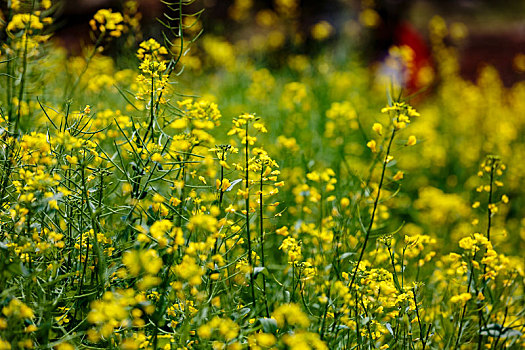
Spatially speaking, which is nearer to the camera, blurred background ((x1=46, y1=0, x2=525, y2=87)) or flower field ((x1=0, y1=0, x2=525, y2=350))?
flower field ((x1=0, y1=0, x2=525, y2=350))

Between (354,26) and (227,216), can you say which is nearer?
(227,216)

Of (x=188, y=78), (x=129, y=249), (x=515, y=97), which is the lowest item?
(x=515, y=97)

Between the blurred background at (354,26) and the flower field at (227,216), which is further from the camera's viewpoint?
the blurred background at (354,26)

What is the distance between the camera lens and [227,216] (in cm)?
183

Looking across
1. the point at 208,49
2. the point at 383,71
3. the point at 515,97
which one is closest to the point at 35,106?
the point at 208,49

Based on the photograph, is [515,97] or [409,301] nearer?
[409,301]

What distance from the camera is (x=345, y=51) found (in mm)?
5988

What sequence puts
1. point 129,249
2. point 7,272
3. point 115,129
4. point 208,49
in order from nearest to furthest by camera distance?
1. point 7,272
2. point 129,249
3. point 115,129
4. point 208,49

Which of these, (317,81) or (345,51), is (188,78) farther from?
(345,51)

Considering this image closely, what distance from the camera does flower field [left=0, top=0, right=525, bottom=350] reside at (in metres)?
1.51

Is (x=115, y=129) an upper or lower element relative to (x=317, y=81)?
upper

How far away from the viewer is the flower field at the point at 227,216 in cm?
151

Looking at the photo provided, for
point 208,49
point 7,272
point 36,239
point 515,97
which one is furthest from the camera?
point 515,97

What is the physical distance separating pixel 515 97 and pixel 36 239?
638cm
